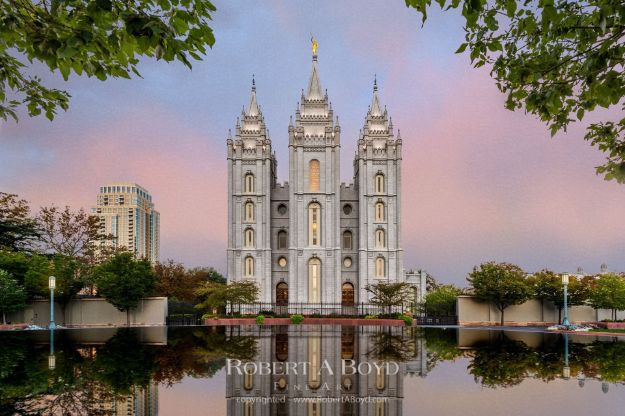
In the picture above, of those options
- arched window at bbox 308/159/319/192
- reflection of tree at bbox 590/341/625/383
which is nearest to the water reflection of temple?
reflection of tree at bbox 590/341/625/383

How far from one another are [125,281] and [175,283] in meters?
18.2

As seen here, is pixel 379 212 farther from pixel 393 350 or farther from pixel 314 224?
pixel 393 350

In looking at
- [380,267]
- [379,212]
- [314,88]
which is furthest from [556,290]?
[314,88]

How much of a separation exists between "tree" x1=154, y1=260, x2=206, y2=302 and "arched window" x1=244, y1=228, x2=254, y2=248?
755 centimetres

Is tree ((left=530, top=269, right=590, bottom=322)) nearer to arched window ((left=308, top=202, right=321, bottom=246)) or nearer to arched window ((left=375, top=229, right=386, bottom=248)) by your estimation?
arched window ((left=375, top=229, right=386, bottom=248))

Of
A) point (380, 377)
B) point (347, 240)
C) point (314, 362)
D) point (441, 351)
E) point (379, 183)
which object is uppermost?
point (379, 183)

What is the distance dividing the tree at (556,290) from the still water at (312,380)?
1736 cm

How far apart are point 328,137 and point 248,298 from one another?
27.3 metres

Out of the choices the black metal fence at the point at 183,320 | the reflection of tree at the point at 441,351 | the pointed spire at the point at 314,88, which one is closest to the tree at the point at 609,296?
the reflection of tree at the point at 441,351

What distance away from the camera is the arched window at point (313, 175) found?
5838 centimetres

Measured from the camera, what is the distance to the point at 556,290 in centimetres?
3638

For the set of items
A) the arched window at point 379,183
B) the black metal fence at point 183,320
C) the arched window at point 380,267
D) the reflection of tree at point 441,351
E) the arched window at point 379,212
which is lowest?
the black metal fence at point 183,320

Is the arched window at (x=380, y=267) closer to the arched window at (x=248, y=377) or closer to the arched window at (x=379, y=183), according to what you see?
the arched window at (x=379, y=183)

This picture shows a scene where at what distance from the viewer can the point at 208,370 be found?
45.7 ft
